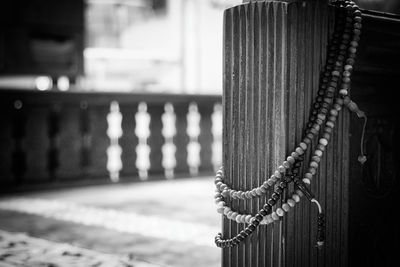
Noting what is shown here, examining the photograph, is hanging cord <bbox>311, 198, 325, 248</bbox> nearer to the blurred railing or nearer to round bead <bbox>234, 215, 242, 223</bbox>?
round bead <bbox>234, 215, 242, 223</bbox>

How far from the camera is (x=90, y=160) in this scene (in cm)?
453

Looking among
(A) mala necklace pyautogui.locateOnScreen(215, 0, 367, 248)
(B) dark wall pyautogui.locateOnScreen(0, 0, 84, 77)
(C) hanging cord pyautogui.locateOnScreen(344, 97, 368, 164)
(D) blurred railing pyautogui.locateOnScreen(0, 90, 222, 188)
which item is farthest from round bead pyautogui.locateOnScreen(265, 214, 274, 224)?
(B) dark wall pyautogui.locateOnScreen(0, 0, 84, 77)

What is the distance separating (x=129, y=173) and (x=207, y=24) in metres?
6.54

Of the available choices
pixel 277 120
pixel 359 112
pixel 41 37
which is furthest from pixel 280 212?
pixel 41 37

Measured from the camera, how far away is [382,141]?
5.36ft

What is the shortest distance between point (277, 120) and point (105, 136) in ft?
11.3

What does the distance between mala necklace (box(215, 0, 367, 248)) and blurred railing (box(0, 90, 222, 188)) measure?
→ 10.6 ft

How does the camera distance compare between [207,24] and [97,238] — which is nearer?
[97,238]

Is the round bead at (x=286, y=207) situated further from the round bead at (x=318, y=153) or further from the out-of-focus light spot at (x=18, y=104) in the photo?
the out-of-focus light spot at (x=18, y=104)

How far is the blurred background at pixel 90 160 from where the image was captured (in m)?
2.42

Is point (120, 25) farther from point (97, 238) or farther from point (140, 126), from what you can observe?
point (97, 238)

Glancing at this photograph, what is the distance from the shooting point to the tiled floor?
2316mm

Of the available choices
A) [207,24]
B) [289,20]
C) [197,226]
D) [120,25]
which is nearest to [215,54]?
[207,24]

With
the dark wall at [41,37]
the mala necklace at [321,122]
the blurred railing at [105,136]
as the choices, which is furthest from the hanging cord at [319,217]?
the dark wall at [41,37]
